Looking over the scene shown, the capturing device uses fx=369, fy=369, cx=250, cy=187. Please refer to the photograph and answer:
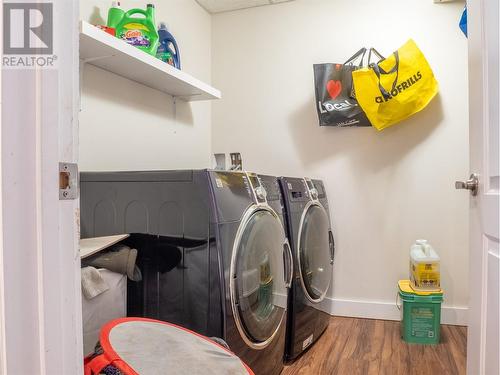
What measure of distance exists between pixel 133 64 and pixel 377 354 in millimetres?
2002

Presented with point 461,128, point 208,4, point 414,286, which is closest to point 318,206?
point 414,286

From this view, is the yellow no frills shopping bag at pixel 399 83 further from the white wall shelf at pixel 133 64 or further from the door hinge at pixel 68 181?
the door hinge at pixel 68 181

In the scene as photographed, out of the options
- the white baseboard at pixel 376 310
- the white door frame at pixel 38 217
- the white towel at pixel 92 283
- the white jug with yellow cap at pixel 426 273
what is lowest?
the white baseboard at pixel 376 310

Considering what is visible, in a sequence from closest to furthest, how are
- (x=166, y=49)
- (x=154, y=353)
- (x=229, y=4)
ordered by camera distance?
(x=154, y=353) → (x=166, y=49) → (x=229, y=4)

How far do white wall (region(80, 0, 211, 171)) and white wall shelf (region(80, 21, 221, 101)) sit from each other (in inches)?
2.7

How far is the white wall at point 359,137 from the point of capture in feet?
8.11

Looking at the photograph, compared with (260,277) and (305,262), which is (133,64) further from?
(305,262)

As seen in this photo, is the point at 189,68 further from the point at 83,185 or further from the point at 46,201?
the point at 46,201

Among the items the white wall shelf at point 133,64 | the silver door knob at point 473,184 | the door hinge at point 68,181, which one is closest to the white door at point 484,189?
the silver door knob at point 473,184

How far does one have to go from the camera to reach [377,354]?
6.70ft

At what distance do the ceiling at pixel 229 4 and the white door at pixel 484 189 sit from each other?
191cm

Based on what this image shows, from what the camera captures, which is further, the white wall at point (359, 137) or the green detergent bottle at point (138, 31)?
the white wall at point (359, 137)

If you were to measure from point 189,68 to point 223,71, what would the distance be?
0.38 meters

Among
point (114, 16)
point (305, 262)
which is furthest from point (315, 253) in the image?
point (114, 16)
